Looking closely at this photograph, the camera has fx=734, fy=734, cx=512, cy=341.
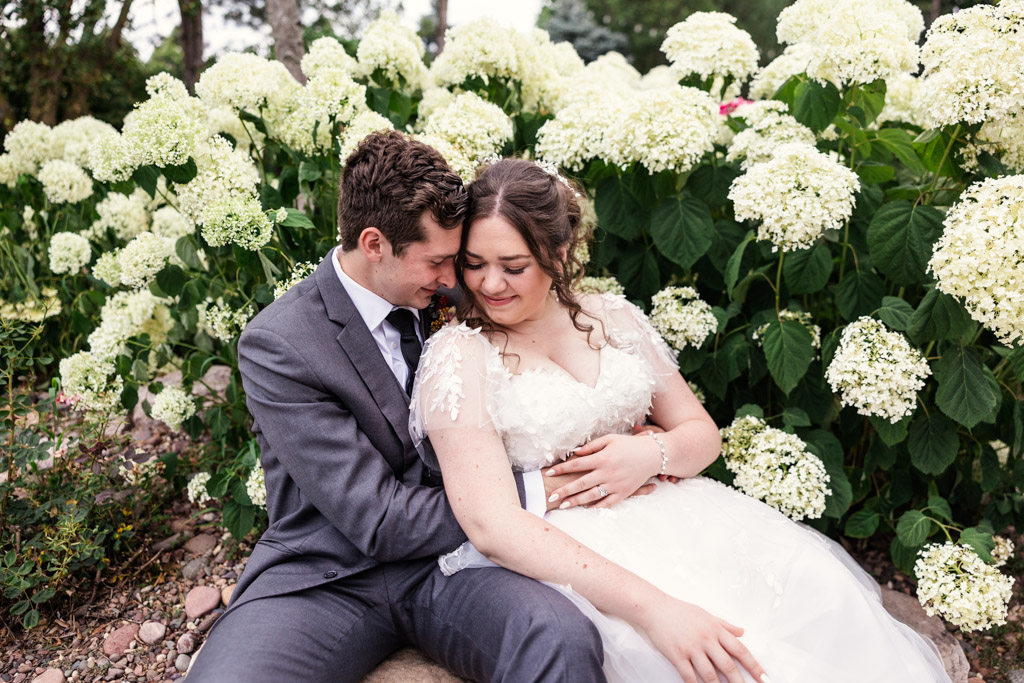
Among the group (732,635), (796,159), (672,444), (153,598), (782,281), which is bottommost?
(153,598)

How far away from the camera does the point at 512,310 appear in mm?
2541

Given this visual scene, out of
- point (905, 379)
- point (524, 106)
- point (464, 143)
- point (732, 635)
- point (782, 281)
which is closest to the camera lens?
point (732, 635)

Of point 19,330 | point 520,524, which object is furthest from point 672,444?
point 19,330

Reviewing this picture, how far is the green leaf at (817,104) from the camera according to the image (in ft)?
10.0

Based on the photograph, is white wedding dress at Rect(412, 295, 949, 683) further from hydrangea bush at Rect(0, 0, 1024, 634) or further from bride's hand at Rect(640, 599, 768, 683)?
hydrangea bush at Rect(0, 0, 1024, 634)

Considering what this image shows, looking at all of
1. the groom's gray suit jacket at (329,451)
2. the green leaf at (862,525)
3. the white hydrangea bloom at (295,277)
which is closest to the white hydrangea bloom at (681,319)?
the green leaf at (862,525)

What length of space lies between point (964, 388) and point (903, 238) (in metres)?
0.59

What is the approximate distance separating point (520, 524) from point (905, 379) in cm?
149

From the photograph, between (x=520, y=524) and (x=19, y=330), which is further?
Answer: (x=19, y=330)

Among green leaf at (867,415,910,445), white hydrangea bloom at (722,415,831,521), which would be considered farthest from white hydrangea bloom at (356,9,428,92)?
green leaf at (867,415,910,445)

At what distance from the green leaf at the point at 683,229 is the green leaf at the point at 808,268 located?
33 cm

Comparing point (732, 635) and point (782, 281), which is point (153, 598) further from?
point (782, 281)

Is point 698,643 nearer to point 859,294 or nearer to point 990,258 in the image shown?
point 990,258

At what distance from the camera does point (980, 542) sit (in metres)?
2.72
